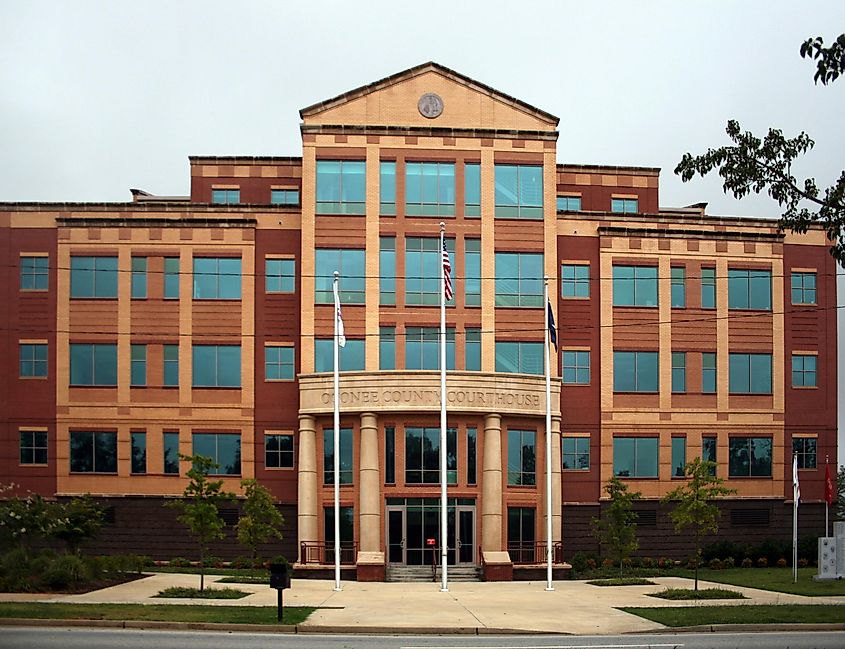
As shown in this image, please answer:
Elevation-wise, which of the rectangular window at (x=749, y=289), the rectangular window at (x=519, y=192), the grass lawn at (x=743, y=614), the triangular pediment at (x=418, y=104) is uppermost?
the triangular pediment at (x=418, y=104)

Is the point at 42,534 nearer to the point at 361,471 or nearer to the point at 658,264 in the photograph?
the point at 361,471

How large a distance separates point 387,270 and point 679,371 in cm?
1392

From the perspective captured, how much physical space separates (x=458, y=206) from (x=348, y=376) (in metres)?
8.71

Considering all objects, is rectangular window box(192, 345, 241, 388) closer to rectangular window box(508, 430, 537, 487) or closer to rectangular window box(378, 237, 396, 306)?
rectangular window box(378, 237, 396, 306)

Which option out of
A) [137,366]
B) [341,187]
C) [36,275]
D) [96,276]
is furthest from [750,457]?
[36,275]

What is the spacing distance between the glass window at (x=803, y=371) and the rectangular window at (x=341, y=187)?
2085 centimetres

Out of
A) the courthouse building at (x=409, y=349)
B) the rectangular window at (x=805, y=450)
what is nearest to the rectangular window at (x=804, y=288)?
the courthouse building at (x=409, y=349)

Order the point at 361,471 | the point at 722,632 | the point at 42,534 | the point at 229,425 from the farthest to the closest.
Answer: the point at 229,425 < the point at 361,471 < the point at 42,534 < the point at 722,632

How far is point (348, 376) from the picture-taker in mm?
47406

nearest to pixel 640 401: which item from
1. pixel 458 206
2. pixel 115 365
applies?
pixel 458 206

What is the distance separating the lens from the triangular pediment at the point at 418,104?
163ft

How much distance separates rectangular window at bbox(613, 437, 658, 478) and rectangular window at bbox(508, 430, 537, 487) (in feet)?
15.6

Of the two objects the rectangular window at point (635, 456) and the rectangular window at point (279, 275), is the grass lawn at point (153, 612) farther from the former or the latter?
the rectangular window at point (635, 456)

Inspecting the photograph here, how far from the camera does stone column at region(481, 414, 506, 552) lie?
154 ft
